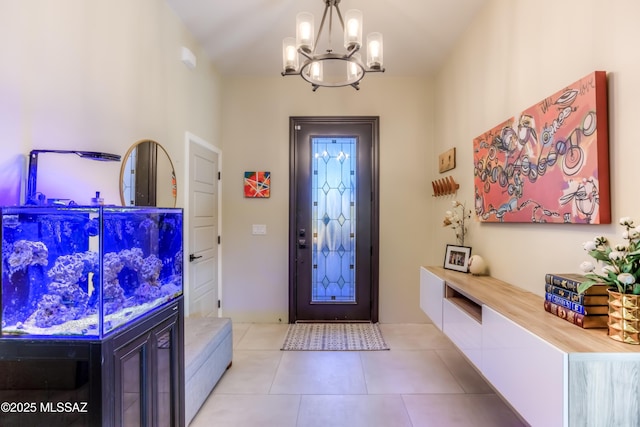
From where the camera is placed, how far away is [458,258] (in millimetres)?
2631

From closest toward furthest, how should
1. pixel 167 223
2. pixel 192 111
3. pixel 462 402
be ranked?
pixel 167 223
pixel 462 402
pixel 192 111

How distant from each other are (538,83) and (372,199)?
2.07 metres

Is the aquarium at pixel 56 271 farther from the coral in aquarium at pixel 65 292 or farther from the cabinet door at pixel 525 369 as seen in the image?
the cabinet door at pixel 525 369

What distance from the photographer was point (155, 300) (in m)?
1.43

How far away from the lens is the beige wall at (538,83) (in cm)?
128

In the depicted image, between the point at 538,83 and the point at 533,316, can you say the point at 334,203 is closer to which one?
the point at 538,83

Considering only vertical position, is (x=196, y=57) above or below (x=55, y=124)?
above

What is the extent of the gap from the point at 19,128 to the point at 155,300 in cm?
95

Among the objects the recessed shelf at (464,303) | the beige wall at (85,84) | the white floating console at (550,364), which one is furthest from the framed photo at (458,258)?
the beige wall at (85,84)

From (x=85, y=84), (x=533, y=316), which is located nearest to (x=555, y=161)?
(x=533, y=316)

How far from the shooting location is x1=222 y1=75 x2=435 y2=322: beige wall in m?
3.70

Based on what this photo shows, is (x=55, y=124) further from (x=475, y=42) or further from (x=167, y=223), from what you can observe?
(x=475, y=42)

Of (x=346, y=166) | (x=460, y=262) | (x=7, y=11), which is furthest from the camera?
(x=346, y=166)

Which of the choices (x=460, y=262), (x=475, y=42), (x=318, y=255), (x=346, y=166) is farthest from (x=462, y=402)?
(x=475, y=42)
